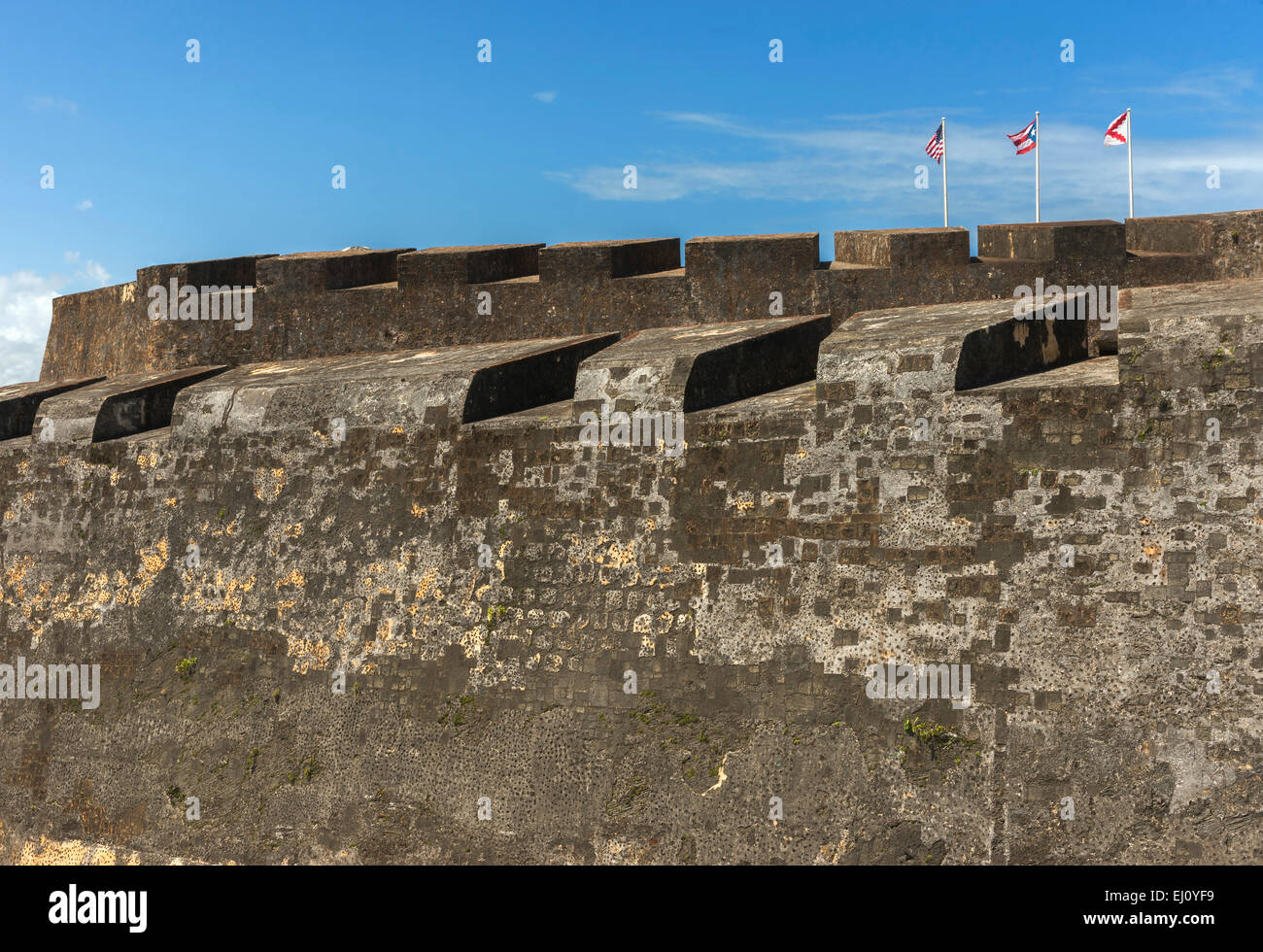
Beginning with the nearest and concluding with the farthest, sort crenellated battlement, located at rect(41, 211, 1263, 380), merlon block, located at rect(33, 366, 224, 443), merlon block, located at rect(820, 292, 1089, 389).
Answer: merlon block, located at rect(820, 292, 1089, 389), crenellated battlement, located at rect(41, 211, 1263, 380), merlon block, located at rect(33, 366, 224, 443)

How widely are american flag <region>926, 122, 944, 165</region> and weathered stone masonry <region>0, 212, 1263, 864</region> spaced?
3.19 meters

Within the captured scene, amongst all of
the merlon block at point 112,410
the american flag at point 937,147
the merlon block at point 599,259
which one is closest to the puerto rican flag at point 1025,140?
the american flag at point 937,147

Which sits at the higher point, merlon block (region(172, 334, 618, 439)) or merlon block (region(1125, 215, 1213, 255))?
merlon block (region(1125, 215, 1213, 255))

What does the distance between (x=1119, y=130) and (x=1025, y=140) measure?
1138 mm

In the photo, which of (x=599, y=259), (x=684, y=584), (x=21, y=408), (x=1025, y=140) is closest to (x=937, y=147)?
(x=1025, y=140)

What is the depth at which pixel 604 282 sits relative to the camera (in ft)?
30.3

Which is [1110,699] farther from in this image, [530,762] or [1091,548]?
[530,762]

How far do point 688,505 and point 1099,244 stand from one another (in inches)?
142

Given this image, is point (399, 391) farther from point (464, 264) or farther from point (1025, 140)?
point (1025, 140)

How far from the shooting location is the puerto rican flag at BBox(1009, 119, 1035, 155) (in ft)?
36.9

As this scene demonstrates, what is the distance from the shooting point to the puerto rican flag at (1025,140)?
11.2 metres

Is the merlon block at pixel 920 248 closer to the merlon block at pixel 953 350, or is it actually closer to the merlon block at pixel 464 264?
the merlon block at pixel 953 350

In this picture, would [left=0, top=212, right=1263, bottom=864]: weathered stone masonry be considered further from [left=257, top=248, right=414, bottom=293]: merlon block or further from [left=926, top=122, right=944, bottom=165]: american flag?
[left=926, top=122, right=944, bottom=165]: american flag

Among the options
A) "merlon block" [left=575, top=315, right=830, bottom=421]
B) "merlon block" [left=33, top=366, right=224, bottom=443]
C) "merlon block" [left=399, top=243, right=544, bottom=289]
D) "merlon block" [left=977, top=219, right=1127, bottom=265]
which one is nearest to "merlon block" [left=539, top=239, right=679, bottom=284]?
A: "merlon block" [left=399, top=243, right=544, bottom=289]
